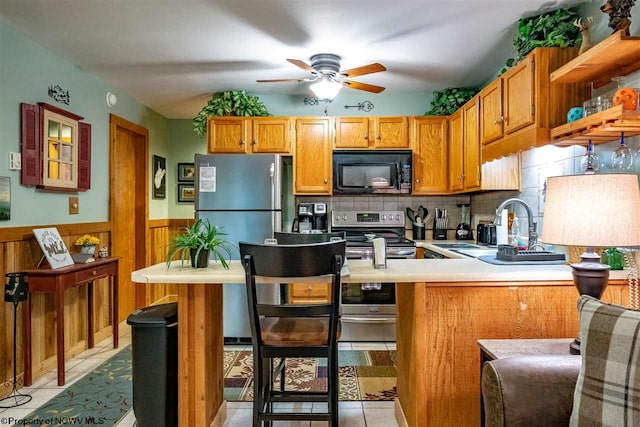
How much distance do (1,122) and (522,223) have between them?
3.76 meters

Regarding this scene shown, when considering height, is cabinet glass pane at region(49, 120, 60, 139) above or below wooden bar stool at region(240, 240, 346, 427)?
above

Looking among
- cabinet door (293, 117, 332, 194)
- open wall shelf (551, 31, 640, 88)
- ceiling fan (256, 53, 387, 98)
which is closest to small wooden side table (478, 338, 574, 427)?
open wall shelf (551, 31, 640, 88)

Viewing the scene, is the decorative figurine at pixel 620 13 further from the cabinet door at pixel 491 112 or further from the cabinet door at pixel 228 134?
the cabinet door at pixel 228 134

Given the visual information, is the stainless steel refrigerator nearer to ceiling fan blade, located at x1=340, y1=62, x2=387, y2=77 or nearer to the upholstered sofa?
ceiling fan blade, located at x1=340, y1=62, x2=387, y2=77

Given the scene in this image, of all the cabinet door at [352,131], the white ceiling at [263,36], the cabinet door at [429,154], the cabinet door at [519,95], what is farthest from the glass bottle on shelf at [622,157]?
the cabinet door at [352,131]

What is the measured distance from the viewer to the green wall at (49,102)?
2.76m

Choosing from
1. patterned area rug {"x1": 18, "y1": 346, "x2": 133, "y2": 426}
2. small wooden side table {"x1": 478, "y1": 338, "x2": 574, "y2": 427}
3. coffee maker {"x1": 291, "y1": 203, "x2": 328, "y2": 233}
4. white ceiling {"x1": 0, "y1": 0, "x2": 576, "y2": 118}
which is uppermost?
white ceiling {"x1": 0, "y1": 0, "x2": 576, "y2": 118}

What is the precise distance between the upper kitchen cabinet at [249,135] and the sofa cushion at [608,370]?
3.37 m

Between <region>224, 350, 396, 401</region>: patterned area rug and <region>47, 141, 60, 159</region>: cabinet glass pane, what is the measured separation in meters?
2.07

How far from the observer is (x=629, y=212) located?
1.37 m

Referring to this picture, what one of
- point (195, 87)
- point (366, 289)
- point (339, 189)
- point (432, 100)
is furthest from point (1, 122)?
point (432, 100)

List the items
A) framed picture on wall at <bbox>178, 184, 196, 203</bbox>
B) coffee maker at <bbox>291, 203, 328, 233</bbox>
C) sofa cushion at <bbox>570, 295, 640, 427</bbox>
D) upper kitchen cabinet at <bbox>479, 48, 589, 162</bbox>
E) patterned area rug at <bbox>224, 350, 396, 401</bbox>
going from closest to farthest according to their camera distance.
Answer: sofa cushion at <bbox>570, 295, 640, 427</bbox> → upper kitchen cabinet at <bbox>479, 48, 589, 162</bbox> → patterned area rug at <bbox>224, 350, 396, 401</bbox> → coffee maker at <bbox>291, 203, 328, 233</bbox> → framed picture on wall at <bbox>178, 184, 196, 203</bbox>

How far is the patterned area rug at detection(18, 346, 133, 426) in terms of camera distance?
2.35 metres

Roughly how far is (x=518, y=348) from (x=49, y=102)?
3512 millimetres
